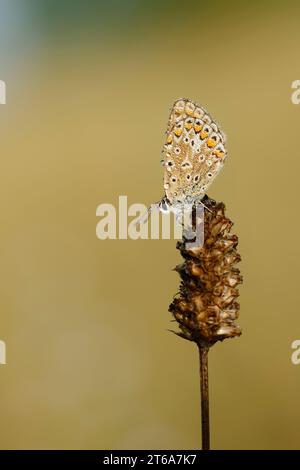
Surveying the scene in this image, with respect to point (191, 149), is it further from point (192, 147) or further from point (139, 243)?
point (139, 243)

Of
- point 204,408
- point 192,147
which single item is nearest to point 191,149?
point 192,147

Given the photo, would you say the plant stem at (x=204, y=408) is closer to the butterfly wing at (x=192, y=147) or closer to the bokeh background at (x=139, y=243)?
the butterfly wing at (x=192, y=147)

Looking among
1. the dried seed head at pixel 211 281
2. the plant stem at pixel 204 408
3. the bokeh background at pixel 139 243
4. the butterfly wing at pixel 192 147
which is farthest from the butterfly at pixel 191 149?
the bokeh background at pixel 139 243

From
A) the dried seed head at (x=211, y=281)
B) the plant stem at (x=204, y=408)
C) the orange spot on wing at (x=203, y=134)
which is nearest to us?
the plant stem at (x=204, y=408)

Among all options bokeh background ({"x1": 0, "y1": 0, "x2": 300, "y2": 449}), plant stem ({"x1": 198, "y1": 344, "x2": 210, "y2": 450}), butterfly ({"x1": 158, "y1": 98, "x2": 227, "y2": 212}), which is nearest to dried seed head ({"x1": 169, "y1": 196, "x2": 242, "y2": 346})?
plant stem ({"x1": 198, "y1": 344, "x2": 210, "y2": 450})

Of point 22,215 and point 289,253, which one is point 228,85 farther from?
point 22,215

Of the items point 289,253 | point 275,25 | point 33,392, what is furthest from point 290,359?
point 275,25

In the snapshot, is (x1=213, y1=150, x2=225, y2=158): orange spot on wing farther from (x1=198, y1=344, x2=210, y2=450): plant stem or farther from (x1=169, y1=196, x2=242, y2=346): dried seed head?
(x1=198, y1=344, x2=210, y2=450): plant stem

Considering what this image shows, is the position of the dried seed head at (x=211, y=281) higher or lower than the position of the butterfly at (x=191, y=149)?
lower
